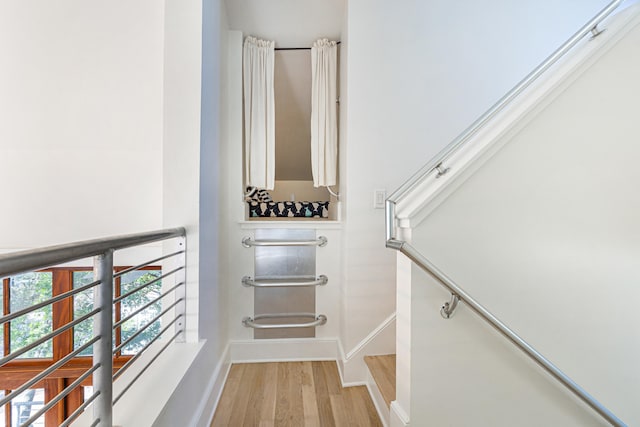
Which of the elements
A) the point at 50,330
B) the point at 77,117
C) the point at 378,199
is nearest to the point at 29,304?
the point at 50,330

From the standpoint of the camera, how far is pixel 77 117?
2.14 m

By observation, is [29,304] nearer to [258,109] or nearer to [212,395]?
[212,395]

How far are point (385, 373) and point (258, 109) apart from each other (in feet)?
6.57

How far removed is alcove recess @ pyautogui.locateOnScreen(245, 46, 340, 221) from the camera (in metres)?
2.68

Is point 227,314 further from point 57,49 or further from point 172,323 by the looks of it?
point 57,49

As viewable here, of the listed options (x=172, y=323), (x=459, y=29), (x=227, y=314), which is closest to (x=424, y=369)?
(x=172, y=323)

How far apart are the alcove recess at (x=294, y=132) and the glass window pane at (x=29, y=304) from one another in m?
1.59

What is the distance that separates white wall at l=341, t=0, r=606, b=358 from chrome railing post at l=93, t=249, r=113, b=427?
146cm

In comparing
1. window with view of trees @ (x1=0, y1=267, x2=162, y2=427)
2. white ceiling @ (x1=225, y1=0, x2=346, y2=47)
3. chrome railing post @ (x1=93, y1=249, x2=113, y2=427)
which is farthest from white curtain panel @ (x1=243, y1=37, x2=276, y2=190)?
chrome railing post @ (x1=93, y1=249, x2=113, y2=427)

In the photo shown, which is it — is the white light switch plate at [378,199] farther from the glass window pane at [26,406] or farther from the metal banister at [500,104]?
the glass window pane at [26,406]

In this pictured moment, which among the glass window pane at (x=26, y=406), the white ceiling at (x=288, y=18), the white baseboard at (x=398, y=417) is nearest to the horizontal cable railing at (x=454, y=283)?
the white baseboard at (x=398, y=417)

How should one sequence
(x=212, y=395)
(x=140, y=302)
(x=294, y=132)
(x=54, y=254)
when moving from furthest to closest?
(x=294, y=132), (x=140, y=302), (x=212, y=395), (x=54, y=254)

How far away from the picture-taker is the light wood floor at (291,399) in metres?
1.72

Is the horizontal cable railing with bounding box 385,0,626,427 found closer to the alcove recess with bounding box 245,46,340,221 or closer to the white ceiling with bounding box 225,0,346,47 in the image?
the alcove recess with bounding box 245,46,340,221
